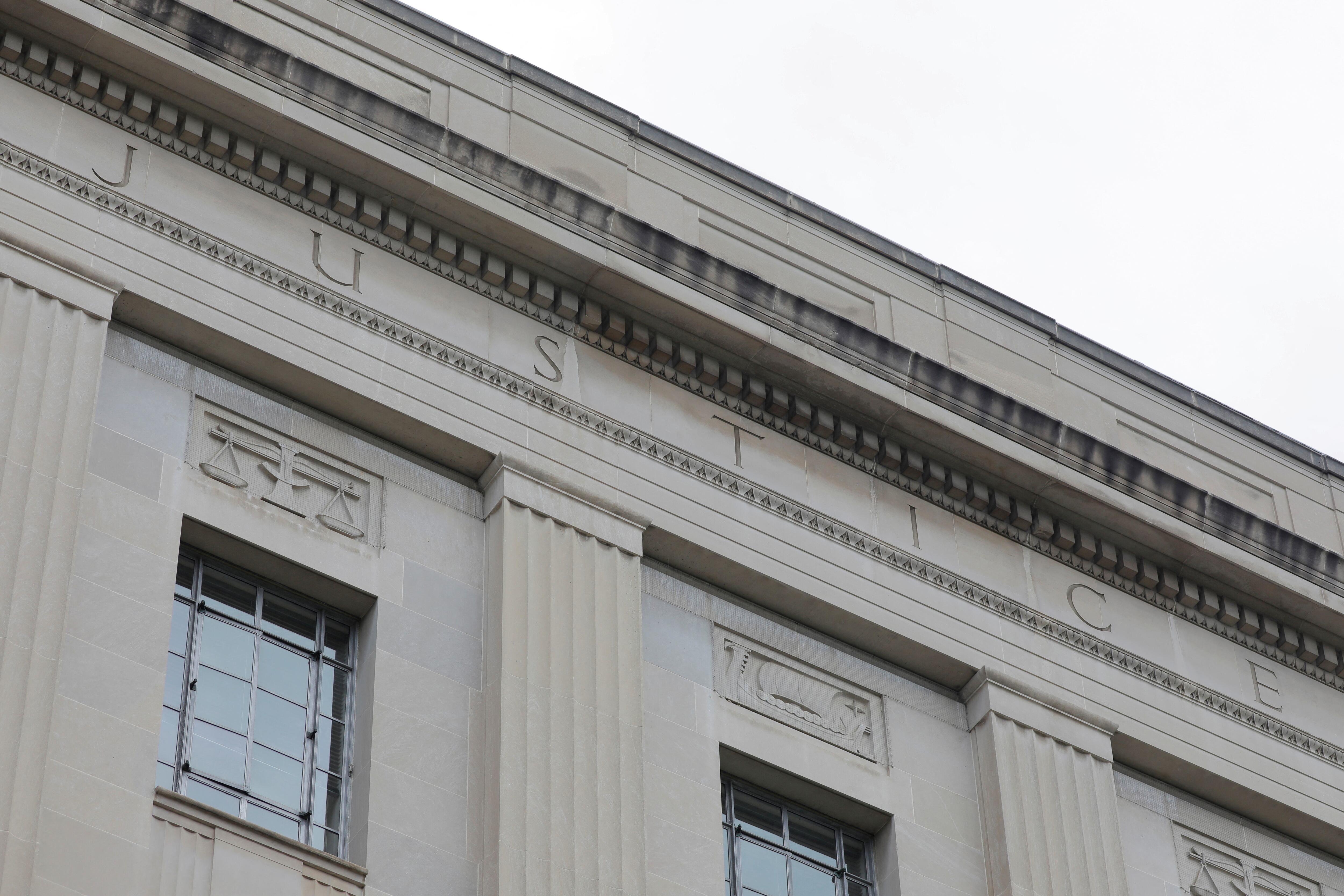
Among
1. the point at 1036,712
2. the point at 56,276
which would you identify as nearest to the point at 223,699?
the point at 56,276

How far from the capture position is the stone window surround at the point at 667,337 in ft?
59.8

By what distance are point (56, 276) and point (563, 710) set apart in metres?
4.48

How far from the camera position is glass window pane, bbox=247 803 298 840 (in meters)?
15.9

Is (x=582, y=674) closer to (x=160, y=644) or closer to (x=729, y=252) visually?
(x=160, y=644)

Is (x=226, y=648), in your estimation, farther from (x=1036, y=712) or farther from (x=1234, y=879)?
(x=1234, y=879)

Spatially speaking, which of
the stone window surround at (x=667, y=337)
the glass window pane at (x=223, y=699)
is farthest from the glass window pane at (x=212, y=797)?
the stone window surround at (x=667, y=337)

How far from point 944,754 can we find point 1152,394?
5.20 meters

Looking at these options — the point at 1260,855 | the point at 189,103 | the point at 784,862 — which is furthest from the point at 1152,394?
the point at 189,103

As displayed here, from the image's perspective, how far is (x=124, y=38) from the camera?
58.9 ft

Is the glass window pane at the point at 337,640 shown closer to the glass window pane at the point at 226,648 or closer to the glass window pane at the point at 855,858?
the glass window pane at the point at 226,648

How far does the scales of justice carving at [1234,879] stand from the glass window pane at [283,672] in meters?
7.57

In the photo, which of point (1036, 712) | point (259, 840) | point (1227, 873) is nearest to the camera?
point (259, 840)

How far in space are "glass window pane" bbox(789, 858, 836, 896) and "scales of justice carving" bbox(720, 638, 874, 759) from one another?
0.95 metres

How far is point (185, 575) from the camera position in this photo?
1681 cm
